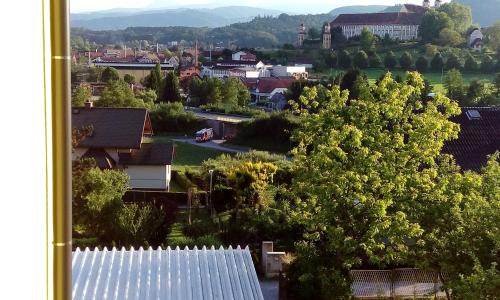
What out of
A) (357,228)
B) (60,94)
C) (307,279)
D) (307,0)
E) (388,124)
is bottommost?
(307,279)

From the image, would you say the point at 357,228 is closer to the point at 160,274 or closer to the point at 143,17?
the point at 160,274

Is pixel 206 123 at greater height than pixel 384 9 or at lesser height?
lesser

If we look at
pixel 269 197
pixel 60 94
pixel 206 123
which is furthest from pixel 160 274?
pixel 206 123

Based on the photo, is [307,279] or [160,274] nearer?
[160,274]

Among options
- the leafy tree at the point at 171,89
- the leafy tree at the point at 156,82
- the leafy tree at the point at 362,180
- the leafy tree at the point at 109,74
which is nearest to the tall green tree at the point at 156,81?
the leafy tree at the point at 156,82

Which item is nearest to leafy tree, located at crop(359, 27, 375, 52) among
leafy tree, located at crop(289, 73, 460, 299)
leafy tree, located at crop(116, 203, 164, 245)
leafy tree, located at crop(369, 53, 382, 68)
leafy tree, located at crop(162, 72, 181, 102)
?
leafy tree, located at crop(369, 53, 382, 68)

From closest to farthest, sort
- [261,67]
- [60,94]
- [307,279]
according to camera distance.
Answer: [60,94]
[307,279]
[261,67]
